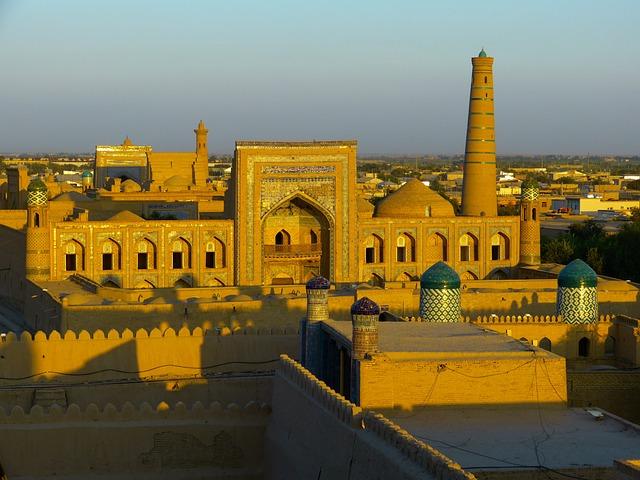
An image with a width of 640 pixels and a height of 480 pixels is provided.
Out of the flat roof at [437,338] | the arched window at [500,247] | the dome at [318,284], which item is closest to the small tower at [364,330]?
the flat roof at [437,338]

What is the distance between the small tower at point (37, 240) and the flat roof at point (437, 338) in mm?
17134

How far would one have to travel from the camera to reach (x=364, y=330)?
18.4 meters

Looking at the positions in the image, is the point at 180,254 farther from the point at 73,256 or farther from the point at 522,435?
the point at 522,435

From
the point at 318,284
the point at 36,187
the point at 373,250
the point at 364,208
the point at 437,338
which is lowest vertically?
the point at 437,338

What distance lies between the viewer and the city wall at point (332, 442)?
13930 mm

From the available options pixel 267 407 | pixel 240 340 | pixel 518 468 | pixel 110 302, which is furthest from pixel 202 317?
pixel 518 468

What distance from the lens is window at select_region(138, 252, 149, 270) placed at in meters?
39.8

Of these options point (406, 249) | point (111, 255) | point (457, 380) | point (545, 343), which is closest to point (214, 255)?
point (111, 255)

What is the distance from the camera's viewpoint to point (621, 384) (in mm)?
22938

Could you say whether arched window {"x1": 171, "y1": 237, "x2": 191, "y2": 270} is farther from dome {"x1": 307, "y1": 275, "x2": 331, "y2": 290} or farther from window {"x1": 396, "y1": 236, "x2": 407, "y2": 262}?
dome {"x1": 307, "y1": 275, "x2": 331, "y2": 290}

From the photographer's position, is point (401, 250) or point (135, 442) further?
point (401, 250)

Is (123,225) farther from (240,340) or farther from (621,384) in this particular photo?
(621,384)

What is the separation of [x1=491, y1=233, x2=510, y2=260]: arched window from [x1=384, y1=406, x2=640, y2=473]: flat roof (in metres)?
25.4

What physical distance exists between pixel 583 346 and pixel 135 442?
908 centimetres
